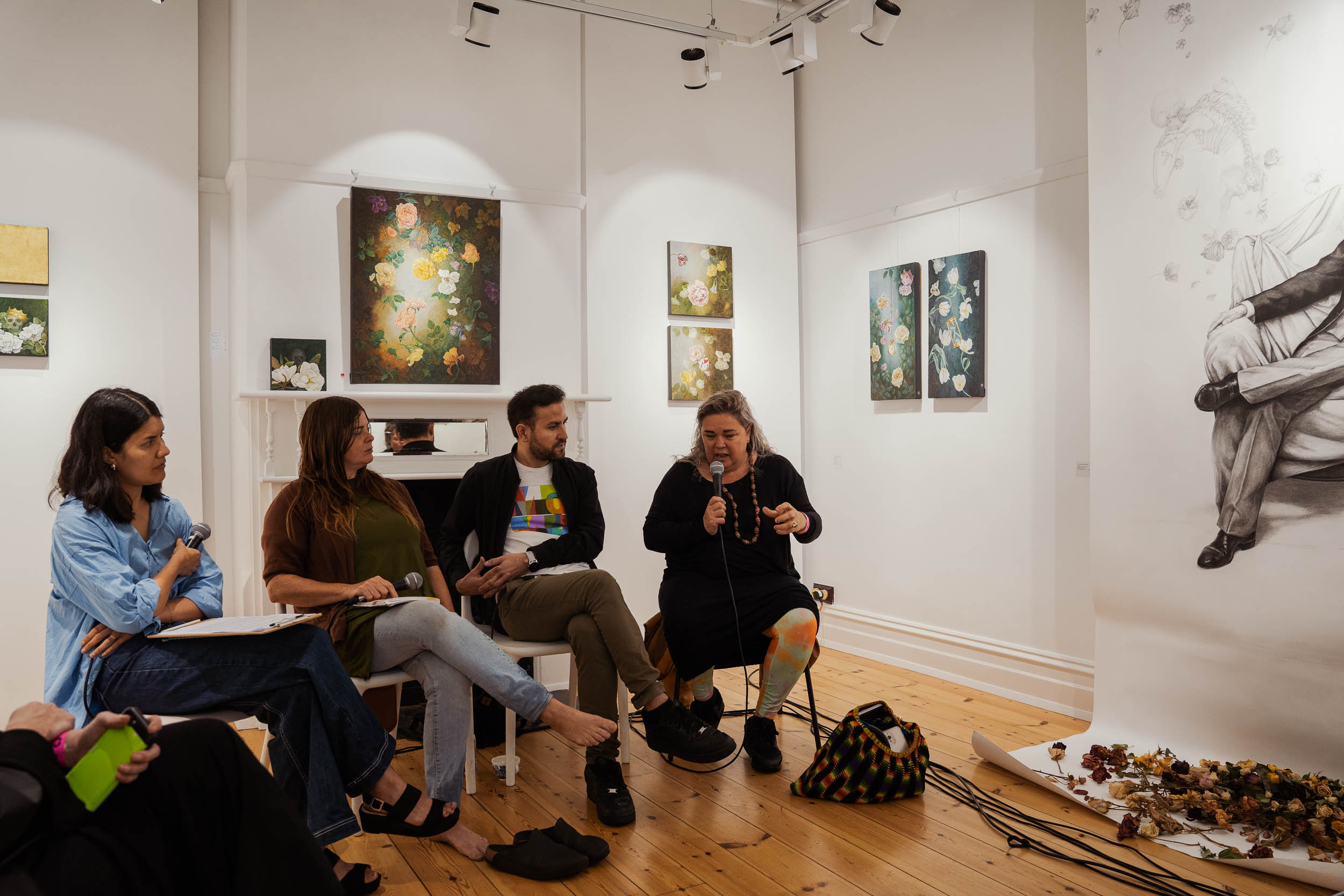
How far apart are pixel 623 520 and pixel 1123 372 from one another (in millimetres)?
2329

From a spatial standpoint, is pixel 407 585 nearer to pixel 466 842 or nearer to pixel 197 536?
pixel 197 536

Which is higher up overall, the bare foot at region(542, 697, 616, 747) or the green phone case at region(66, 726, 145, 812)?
the green phone case at region(66, 726, 145, 812)

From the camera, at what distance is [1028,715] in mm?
3684

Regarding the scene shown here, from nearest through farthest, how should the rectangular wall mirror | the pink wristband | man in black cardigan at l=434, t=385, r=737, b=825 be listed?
the pink wristband < man in black cardigan at l=434, t=385, r=737, b=825 < the rectangular wall mirror

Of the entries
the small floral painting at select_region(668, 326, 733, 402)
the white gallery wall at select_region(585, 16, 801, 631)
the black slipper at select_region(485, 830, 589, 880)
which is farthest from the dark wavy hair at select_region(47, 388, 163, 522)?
the small floral painting at select_region(668, 326, 733, 402)

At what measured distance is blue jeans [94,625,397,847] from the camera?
217 centimetres

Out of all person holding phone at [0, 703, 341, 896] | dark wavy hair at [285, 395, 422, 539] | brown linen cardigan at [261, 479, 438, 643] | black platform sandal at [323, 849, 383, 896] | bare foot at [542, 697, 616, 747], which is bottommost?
black platform sandal at [323, 849, 383, 896]

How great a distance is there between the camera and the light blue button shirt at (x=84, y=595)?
2141 mm

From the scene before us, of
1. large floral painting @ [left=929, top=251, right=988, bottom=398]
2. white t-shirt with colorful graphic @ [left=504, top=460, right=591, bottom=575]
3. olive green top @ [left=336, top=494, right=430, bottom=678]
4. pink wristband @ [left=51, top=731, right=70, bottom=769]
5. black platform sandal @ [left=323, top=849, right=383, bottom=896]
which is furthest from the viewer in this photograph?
large floral painting @ [left=929, top=251, right=988, bottom=398]

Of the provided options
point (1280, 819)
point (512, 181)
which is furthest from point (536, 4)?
point (1280, 819)

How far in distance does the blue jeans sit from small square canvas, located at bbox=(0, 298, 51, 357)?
2.01 m

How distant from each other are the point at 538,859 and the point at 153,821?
1.04 meters

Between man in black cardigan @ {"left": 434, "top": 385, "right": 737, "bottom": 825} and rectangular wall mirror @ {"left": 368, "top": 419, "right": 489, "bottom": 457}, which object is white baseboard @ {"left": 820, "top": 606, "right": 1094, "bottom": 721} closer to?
man in black cardigan @ {"left": 434, "top": 385, "right": 737, "bottom": 825}

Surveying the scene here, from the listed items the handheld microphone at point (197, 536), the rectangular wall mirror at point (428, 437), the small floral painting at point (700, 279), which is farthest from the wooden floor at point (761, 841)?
the small floral painting at point (700, 279)
